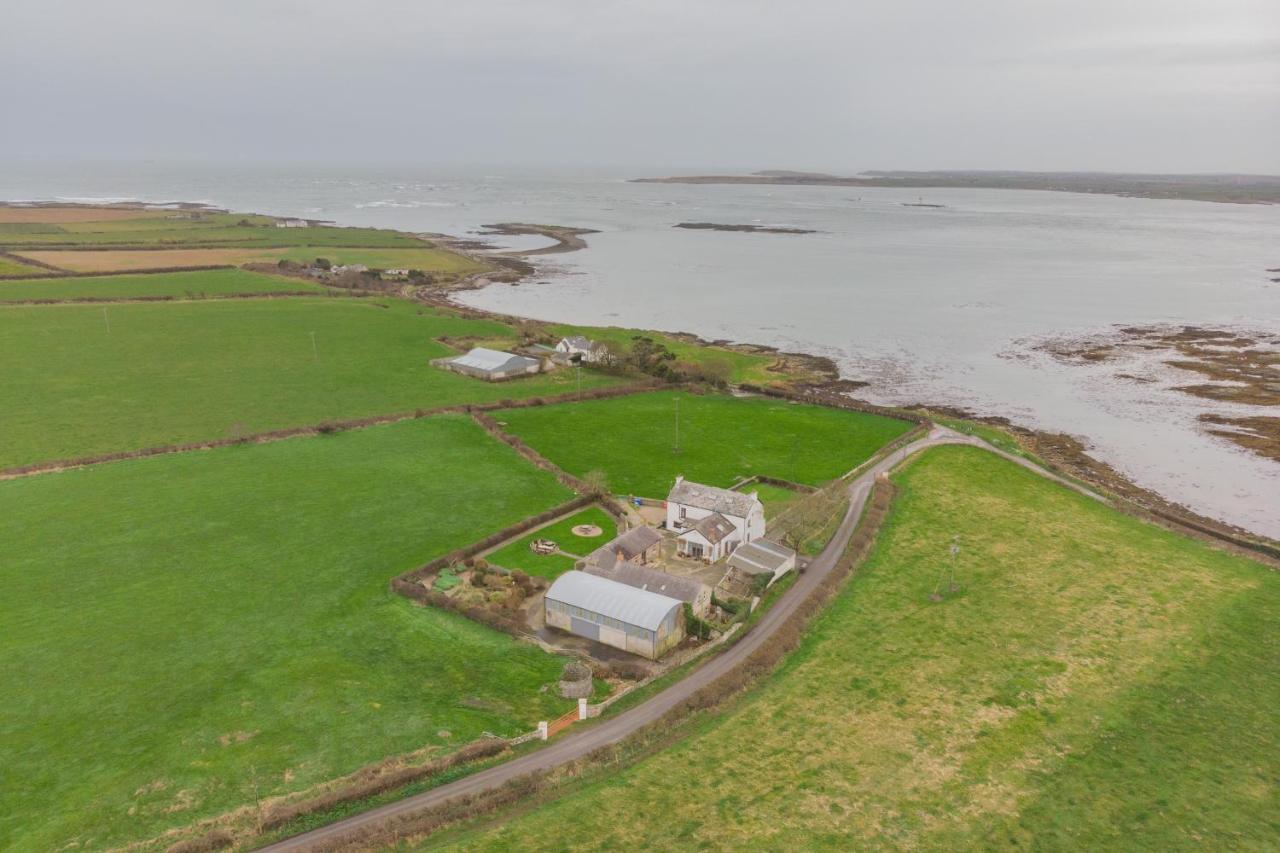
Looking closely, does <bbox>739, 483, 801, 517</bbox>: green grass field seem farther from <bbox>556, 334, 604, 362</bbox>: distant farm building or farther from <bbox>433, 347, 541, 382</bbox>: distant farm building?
<bbox>556, 334, 604, 362</bbox>: distant farm building

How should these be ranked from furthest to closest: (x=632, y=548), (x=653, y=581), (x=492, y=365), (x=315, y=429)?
(x=492, y=365) < (x=315, y=429) < (x=632, y=548) < (x=653, y=581)

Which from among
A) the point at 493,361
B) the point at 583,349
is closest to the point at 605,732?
the point at 493,361

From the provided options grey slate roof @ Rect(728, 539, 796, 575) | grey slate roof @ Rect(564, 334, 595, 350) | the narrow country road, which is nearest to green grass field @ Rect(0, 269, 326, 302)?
grey slate roof @ Rect(564, 334, 595, 350)

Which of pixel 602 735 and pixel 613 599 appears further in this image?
pixel 613 599

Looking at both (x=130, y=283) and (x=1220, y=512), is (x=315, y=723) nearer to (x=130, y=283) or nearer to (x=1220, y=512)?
(x=1220, y=512)

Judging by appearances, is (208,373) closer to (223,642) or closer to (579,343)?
(579,343)

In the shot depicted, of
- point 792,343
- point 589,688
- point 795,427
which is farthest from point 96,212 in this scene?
point 589,688
